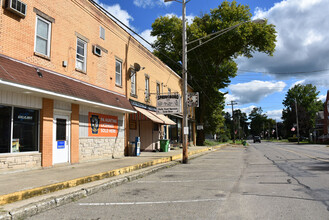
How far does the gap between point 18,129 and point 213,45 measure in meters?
27.9

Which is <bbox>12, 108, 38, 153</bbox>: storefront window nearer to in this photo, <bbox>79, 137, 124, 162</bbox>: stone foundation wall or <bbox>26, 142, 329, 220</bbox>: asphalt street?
<bbox>79, 137, 124, 162</bbox>: stone foundation wall

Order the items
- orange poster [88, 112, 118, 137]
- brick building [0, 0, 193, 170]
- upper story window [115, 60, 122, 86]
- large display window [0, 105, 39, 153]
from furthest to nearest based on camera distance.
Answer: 1. upper story window [115, 60, 122, 86]
2. orange poster [88, 112, 118, 137]
3. brick building [0, 0, 193, 170]
4. large display window [0, 105, 39, 153]

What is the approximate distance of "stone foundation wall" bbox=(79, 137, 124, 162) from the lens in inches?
460


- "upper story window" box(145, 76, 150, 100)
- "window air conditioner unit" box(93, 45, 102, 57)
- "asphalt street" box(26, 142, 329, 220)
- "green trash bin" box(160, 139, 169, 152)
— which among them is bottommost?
"asphalt street" box(26, 142, 329, 220)

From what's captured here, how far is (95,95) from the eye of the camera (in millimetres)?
11836

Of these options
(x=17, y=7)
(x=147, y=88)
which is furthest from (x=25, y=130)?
(x=147, y=88)

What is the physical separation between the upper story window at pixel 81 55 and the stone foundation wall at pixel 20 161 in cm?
458

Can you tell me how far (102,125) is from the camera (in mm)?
13234

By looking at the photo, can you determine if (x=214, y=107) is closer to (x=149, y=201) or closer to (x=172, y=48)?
(x=172, y=48)

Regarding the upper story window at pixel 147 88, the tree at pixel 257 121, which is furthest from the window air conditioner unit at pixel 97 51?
the tree at pixel 257 121

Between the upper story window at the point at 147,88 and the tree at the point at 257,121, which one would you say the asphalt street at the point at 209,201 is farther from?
the tree at the point at 257,121

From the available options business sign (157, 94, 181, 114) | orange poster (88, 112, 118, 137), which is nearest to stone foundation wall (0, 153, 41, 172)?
orange poster (88, 112, 118, 137)

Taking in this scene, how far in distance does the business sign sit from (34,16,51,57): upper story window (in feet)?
22.1

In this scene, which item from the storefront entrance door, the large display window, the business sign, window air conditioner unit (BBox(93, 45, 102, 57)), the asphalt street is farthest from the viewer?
the business sign
